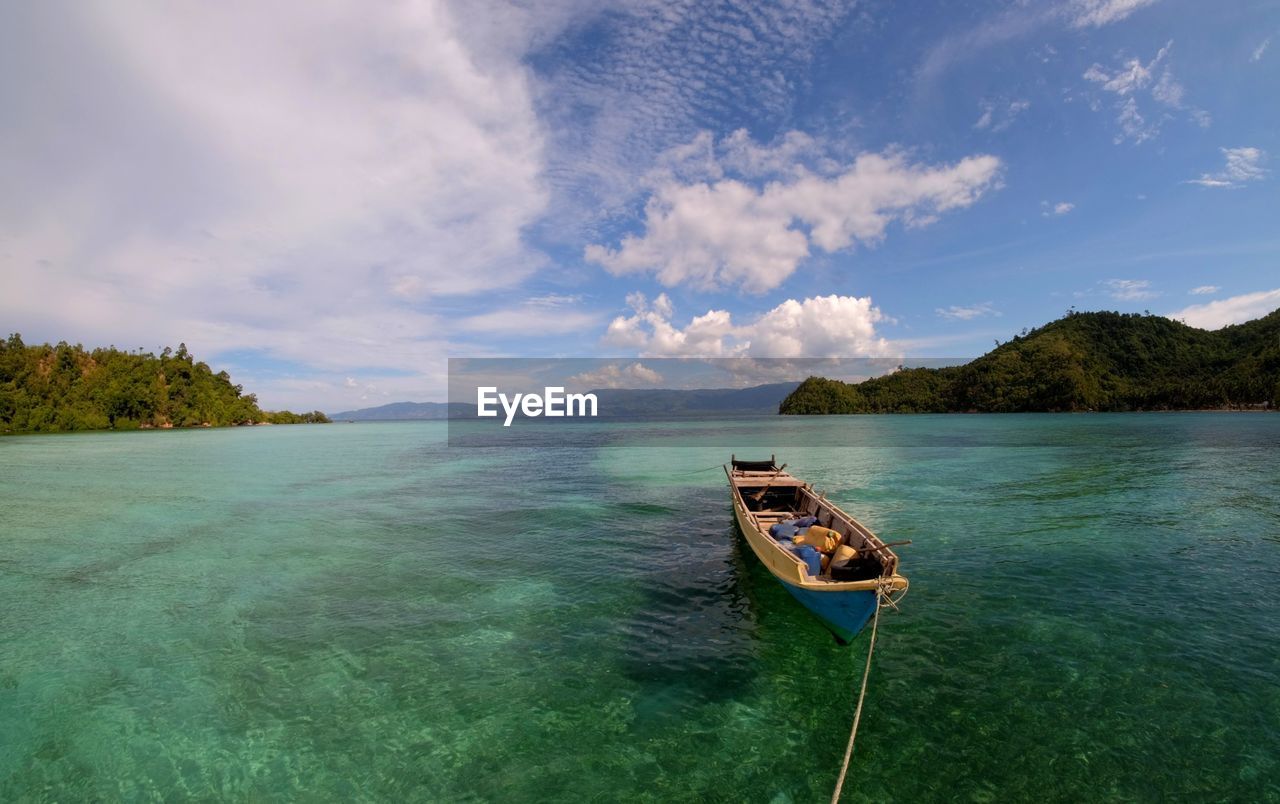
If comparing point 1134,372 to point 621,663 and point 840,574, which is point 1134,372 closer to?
point 840,574

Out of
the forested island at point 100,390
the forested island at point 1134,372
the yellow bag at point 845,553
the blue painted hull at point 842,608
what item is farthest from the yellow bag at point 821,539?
the forested island at point 1134,372

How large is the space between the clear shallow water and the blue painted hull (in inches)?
28.9

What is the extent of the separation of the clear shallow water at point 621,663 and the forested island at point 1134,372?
170208mm

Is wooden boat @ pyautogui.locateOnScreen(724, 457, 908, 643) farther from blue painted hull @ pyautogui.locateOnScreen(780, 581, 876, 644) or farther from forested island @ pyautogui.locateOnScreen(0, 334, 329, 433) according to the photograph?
forested island @ pyautogui.locateOnScreen(0, 334, 329, 433)

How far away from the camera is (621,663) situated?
10.6 meters

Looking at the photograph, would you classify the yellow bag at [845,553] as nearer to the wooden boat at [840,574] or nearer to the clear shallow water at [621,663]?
the wooden boat at [840,574]

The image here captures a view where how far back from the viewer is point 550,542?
20219mm

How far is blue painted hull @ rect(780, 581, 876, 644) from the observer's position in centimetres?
991

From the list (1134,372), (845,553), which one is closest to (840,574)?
(845,553)

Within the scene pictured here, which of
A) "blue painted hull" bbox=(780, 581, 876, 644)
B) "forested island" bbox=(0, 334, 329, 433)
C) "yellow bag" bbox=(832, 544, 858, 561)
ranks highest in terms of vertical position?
"forested island" bbox=(0, 334, 329, 433)

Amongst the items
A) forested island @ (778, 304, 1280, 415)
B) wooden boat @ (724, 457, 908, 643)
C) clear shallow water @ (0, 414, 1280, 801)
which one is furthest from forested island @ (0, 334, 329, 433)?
forested island @ (778, 304, 1280, 415)

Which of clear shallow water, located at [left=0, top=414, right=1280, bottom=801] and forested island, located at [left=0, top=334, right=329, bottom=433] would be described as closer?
clear shallow water, located at [left=0, top=414, right=1280, bottom=801]

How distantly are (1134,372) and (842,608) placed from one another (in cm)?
23334

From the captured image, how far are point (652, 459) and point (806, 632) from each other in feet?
133
